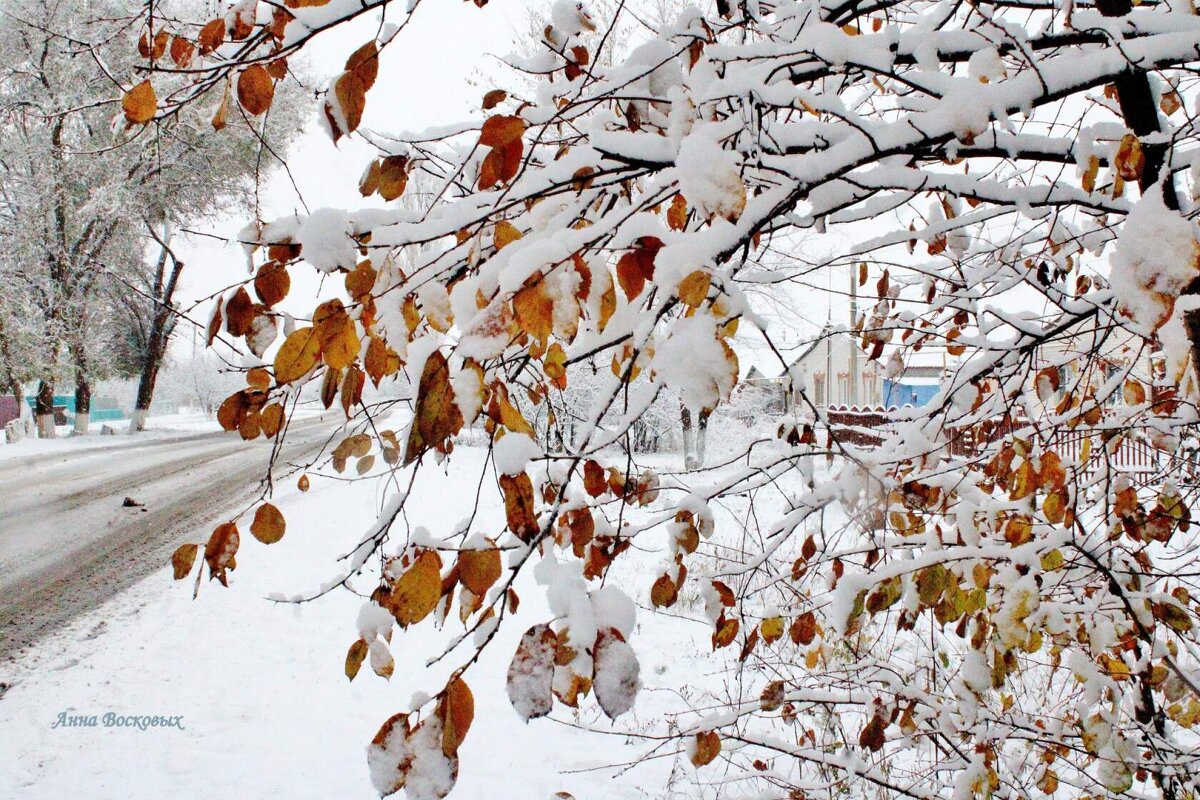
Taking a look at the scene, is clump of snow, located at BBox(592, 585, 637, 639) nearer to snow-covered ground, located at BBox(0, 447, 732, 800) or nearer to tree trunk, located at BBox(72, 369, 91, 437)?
snow-covered ground, located at BBox(0, 447, 732, 800)

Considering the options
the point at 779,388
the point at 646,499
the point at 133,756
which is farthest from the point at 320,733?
the point at 779,388

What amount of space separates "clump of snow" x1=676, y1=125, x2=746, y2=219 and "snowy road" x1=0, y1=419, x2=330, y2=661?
17.5 feet

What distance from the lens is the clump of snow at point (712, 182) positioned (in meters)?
0.69

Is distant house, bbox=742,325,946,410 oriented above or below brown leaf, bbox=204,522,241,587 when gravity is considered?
above

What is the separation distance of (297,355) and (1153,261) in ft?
2.94

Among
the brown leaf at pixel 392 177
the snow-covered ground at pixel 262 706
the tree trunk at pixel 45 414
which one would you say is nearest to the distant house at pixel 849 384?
the snow-covered ground at pixel 262 706

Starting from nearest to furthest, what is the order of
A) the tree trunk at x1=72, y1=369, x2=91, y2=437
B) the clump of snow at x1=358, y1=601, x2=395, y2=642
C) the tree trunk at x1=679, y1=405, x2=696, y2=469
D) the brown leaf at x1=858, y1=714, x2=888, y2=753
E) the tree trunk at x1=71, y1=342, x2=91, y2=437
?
1. the clump of snow at x1=358, y1=601, x2=395, y2=642
2. the brown leaf at x1=858, y1=714, x2=888, y2=753
3. the tree trunk at x1=679, y1=405, x2=696, y2=469
4. the tree trunk at x1=71, y1=342, x2=91, y2=437
5. the tree trunk at x1=72, y1=369, x2=91, y2=437

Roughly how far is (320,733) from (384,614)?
2938mm

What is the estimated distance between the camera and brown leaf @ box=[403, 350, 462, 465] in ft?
2.16

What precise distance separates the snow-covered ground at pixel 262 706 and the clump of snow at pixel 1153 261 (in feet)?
6.34

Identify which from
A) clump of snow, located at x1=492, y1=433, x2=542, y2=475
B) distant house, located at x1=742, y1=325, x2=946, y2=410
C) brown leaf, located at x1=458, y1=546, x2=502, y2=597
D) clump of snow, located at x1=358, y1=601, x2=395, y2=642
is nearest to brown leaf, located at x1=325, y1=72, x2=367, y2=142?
clump of snow, located at x1=492, y1=433, x2=542, y2=475

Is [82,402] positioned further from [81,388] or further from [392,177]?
[392,177]

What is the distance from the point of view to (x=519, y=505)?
2.48ft

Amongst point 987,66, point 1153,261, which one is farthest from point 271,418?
point 987,66
